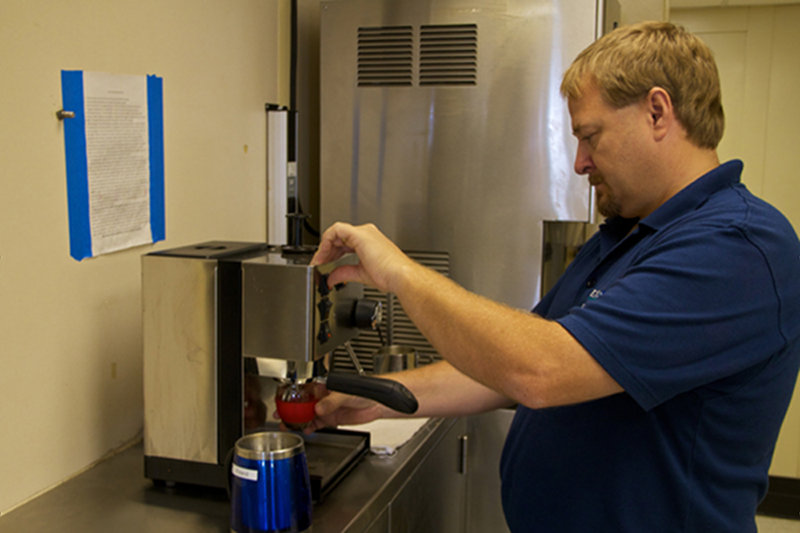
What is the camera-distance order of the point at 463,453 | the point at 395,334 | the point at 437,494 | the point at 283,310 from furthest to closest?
the point at 395,334 < the point at 463,453 < the point at 437,494 < the point at 283,310

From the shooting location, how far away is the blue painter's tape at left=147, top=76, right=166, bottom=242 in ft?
5.00

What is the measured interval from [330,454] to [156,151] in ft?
2.44

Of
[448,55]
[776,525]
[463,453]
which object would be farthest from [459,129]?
[776,525]

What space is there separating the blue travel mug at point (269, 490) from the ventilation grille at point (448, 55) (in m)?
1.19

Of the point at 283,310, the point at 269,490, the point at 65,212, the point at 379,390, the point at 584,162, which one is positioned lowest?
the point at 269,490

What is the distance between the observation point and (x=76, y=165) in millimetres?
1328

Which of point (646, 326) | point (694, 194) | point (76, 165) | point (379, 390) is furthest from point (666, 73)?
point (76, 165)

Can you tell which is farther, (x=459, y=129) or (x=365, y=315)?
(x=459, y=129)

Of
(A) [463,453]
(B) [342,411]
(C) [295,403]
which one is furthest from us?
(A) [463,453]

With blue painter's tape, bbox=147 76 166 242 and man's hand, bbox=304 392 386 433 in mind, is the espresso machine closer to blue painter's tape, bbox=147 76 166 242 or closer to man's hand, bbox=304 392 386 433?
man's hand, bbox=304 392 386 433

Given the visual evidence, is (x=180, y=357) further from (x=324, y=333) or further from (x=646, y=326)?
(x=646, y=326)

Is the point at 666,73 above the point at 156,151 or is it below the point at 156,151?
above

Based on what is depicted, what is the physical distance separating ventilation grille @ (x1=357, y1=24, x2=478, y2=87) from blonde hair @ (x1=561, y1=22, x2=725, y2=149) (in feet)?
2.63

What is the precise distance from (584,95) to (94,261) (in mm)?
961
